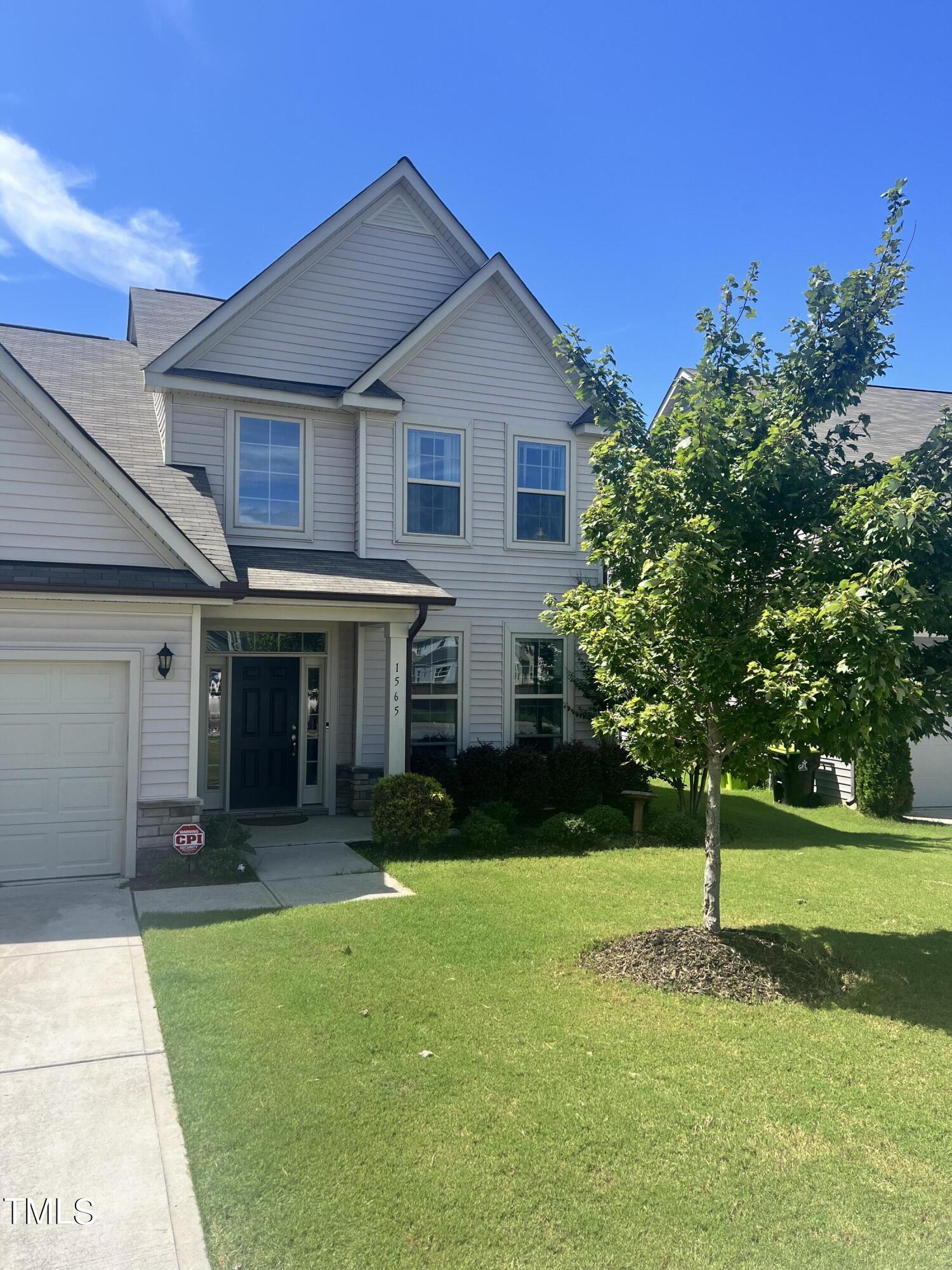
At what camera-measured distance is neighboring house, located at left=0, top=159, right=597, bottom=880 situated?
11.9 m

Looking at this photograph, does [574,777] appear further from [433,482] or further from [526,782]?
[433,482]

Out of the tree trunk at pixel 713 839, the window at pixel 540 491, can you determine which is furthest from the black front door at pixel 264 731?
the tree trunk at pixel 713 839

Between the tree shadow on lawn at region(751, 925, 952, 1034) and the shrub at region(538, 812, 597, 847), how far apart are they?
3.92m

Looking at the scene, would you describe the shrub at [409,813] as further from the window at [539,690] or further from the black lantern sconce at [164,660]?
the window at [539,690]

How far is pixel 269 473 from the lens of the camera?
13297mm

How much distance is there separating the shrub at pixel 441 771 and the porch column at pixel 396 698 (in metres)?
0.73

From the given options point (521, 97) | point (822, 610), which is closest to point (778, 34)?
point (521, 97)

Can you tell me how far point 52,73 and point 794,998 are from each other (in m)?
13.3

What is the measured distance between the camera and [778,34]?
10.1 metres

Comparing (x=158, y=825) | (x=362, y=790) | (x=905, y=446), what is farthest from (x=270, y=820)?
(x=905, y=446)

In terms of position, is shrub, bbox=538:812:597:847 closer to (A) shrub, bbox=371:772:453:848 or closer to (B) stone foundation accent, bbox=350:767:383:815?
(A) shrub, bbox=371:772:453:848

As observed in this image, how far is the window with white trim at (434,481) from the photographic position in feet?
45.2

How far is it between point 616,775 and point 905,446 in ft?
32.4

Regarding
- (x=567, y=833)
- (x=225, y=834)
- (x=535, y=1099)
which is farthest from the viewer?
(x=567, y=833)
